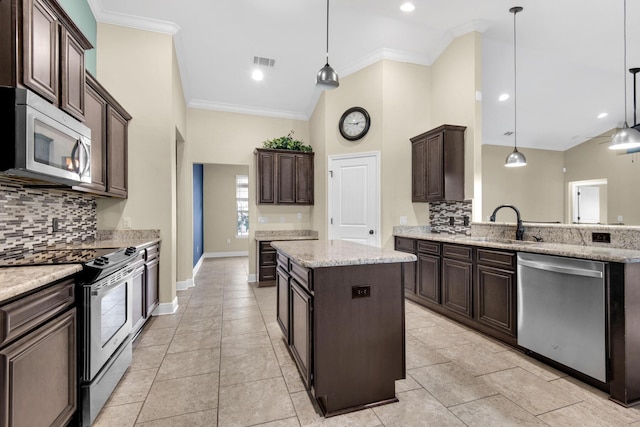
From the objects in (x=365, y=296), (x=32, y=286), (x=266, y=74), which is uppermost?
(x=266, y=74)

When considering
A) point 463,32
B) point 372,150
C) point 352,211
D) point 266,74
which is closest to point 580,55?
point 463,32

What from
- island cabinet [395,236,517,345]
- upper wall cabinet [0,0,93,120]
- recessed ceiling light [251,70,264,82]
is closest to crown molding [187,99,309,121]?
recessed ceiling light [251,70,264,82]

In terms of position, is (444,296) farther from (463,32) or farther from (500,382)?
(463,32)

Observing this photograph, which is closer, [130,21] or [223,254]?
[130,21]

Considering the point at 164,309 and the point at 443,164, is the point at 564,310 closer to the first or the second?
the point at 443,164

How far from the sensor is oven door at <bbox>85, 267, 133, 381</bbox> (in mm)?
1791

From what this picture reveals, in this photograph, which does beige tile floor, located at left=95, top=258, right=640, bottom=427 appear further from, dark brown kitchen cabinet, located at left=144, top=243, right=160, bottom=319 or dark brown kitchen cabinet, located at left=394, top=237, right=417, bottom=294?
dark brown kitchen cabinet, located at left=394, top=237, right=417, bottom=294

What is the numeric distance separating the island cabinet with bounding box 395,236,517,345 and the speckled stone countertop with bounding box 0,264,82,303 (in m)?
3.31

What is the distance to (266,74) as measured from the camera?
492cm

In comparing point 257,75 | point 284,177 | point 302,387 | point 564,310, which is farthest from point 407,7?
point 302,387

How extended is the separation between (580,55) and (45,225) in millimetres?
7117

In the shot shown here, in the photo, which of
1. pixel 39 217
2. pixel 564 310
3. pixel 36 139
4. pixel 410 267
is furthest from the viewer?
pixel 410 267

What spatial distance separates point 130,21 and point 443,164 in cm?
437

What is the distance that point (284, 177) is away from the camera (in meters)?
5.46
